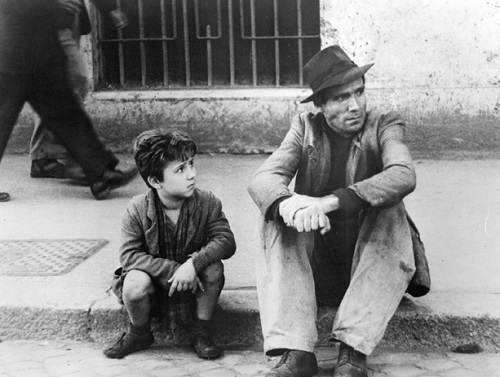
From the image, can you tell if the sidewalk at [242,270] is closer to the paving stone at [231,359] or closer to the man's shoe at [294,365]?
the paving stone at [231,359]

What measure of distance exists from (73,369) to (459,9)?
459cm

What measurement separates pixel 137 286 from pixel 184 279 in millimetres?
204

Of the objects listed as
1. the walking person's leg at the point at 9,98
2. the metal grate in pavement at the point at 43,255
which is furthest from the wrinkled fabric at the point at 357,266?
the walking person's leg at the point at 9,98

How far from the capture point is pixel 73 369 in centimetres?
368

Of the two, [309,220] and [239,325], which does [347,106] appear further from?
[239,325]

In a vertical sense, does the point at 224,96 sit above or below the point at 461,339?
above

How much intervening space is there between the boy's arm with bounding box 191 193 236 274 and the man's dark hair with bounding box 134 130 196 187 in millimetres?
250

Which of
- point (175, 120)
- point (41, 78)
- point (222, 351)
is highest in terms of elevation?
point (41, 78)

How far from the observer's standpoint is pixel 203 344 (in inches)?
150

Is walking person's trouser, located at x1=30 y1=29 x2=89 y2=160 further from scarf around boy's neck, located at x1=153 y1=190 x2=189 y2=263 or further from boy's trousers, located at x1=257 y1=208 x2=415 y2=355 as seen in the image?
boy's trousers, located at x1=257 y1=208 x2=415 y2=355

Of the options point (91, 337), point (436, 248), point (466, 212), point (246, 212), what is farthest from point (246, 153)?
point (91, 337)

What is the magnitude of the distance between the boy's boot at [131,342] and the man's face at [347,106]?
1.22m

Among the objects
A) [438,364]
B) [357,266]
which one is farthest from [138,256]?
[438,364]

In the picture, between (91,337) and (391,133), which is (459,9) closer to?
(391,133)
